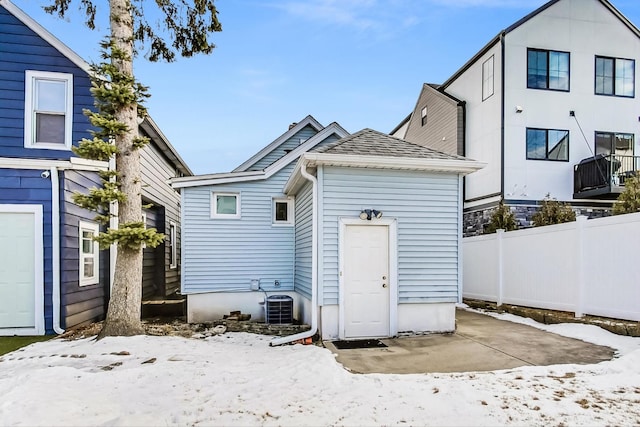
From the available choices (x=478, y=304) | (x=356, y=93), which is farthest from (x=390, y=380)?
(x=356, y=93)

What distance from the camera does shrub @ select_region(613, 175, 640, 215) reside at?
7.59m

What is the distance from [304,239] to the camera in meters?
8.03

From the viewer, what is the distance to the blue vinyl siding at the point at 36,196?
22.2ft

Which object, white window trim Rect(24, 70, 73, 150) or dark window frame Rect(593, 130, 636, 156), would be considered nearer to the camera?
white window trim Rect(24, 70, 73, 150)

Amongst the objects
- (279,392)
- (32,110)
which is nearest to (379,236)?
(279,392)

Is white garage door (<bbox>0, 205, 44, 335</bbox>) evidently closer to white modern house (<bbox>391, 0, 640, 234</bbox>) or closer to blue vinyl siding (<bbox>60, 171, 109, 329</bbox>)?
blue vinyl siding (<bbox>60, 171, 109, 329</bbox>)

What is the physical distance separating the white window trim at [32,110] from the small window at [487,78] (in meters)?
12.0

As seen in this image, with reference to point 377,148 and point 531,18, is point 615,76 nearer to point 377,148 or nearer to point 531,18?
point 531,18

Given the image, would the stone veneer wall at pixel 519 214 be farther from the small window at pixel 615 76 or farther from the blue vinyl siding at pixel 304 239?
the blue vinyl siding at pixel 304 239

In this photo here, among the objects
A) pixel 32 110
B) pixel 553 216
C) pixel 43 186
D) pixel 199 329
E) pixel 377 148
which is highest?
pixel 32 110

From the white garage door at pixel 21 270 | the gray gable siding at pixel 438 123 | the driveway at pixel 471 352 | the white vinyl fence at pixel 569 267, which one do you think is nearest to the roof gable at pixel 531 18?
the gray gable siding at pixel 438 123

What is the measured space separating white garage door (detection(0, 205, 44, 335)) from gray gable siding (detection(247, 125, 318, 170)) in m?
5.90

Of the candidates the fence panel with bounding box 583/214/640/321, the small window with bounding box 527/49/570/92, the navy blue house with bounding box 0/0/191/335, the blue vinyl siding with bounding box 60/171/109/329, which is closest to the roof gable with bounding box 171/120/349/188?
the navy blue house with bounding box 0/0/191/335

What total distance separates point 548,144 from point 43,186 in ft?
44.9
